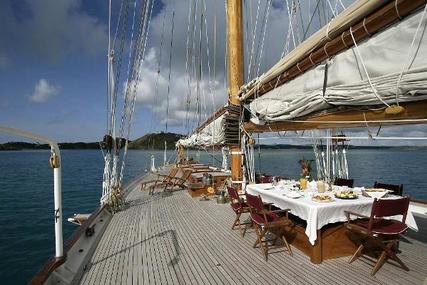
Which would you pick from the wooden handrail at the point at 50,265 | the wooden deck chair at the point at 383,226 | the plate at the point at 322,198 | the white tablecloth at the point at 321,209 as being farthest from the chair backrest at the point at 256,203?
the wooden handrail at the point at 50,265

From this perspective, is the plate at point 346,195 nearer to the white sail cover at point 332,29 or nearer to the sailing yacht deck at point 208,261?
the sailing yacht deck at point 208,261

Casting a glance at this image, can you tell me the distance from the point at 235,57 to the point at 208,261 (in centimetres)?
650

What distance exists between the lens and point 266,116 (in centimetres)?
554

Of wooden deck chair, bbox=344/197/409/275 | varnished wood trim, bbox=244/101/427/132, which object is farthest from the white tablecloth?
varnished wood trim, bbox=244/101/427/132

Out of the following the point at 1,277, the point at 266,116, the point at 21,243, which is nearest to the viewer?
the point at 266,116

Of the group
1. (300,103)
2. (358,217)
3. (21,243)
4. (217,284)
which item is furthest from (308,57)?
(21,243)

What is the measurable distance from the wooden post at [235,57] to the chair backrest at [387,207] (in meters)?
5.31

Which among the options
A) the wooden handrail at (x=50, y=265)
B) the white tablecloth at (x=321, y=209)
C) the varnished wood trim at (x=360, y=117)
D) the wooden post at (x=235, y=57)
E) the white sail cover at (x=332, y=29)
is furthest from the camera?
the wooden post at (x=235, y=57)

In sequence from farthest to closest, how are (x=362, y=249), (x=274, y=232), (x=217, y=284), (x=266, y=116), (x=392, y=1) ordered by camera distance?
(x=274, y=232) < (x=266, y=116) < (x=362, y=249) < (x=217, y=284) < (x=392, y=1)

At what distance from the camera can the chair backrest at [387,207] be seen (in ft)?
14.2

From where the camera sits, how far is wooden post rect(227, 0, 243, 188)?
31.2ft

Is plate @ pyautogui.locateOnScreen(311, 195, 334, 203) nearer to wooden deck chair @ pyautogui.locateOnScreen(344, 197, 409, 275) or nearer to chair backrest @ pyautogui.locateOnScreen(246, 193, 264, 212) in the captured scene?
wooden deck chair @ pyautogui.locateOnScreen(344, 197, 409, 275)

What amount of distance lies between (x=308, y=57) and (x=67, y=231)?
38.0ft

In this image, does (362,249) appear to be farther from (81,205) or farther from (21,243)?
(81,205)
